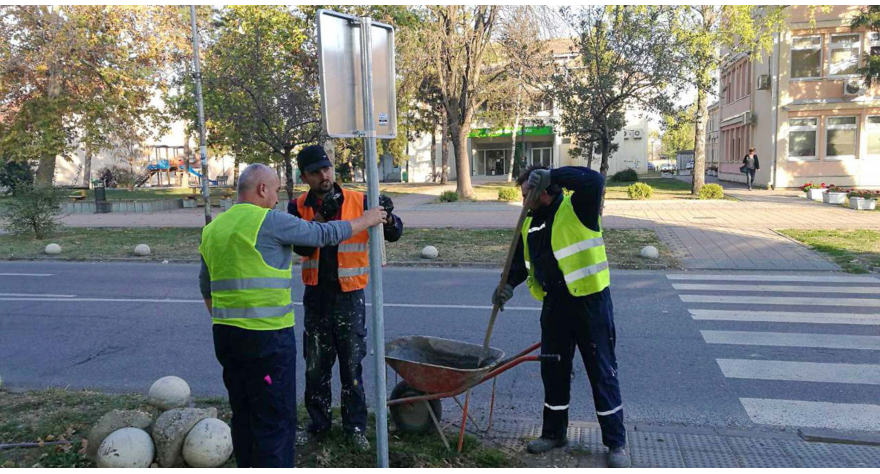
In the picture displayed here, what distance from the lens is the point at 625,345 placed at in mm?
6727

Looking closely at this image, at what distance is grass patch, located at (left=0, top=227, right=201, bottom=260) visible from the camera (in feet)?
46.7

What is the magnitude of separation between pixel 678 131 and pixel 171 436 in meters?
27.2

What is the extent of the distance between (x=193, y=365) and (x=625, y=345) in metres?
4.45

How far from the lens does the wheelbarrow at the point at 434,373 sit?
13.0 ft

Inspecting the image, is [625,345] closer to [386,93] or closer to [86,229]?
[386,93]

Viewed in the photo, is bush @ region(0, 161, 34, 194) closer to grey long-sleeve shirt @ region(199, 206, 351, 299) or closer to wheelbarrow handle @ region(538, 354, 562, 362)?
grey long-sleeve shirt @ region(199, 206, 351, 299)

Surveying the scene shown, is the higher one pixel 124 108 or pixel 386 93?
pixel 124 108

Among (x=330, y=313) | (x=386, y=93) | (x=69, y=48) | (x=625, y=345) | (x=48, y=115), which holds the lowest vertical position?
(x=625, y=345)

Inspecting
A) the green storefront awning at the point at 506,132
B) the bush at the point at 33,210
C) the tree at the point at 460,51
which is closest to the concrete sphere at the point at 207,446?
the bush at the point at 33,210

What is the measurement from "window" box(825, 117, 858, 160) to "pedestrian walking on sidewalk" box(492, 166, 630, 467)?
97.8ft

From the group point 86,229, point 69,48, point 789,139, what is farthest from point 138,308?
point 789,139

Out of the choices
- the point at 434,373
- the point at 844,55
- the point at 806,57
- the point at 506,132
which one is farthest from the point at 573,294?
the point at 506,132

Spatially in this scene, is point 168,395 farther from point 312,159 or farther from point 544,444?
point 544,444

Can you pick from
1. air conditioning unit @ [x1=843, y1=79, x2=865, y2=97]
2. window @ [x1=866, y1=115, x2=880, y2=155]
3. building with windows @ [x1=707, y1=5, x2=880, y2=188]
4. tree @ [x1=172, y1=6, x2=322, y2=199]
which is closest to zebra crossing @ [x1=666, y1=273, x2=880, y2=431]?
tree @ [x1=172, y1=6, x2=322, y2=199]
